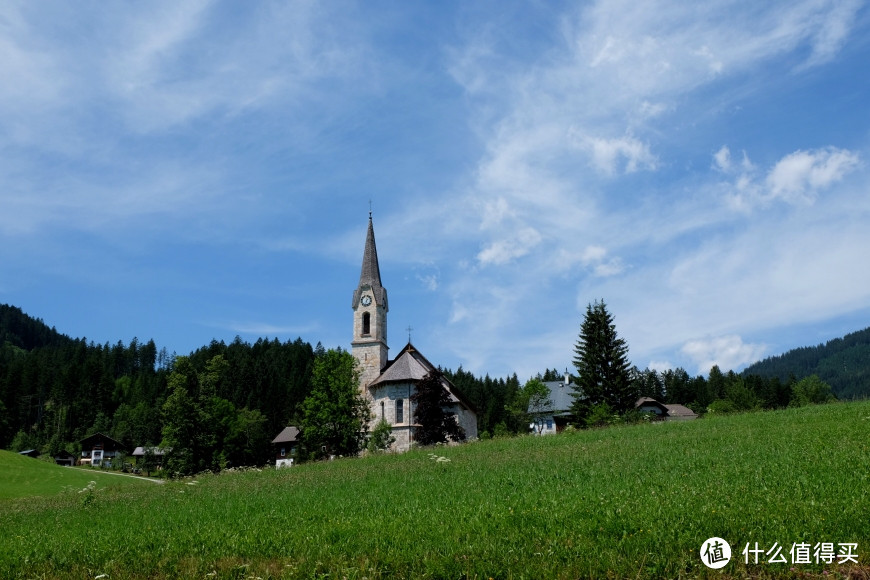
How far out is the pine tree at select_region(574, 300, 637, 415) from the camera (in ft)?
175

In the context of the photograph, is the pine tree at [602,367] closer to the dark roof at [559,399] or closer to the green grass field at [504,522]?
the dark roof at [559,399]

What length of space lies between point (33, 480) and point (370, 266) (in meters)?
32.1

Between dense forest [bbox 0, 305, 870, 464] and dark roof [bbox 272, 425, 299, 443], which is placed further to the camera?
dense forest [bbox 0, 305, 870, 464]

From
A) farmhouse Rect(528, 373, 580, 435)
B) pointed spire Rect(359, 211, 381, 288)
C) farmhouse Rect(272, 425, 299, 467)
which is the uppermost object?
pointed spire Rect(359, 211, 381, 288)

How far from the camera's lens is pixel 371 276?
58.6 metres

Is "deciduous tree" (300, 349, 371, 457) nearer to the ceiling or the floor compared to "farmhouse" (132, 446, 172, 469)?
nearer to the ceiling

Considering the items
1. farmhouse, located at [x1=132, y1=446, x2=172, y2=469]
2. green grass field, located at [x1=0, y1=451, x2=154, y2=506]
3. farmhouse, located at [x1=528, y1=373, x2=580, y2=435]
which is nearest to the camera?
green grass field, located at [x1=0, y1=451, x2=154, y2=506]

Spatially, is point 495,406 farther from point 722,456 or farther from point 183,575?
point 183,575

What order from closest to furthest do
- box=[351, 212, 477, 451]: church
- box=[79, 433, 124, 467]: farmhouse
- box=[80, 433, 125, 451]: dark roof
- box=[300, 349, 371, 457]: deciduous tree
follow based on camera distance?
1. box=[300, 349, 371, 457]: deciduous tree
2. box=[351, 212, 477, 451]: church
3. box=[79, 433, 124, 467]: farmhouse
4. box=[80, 433, 125, 451]: dark roof

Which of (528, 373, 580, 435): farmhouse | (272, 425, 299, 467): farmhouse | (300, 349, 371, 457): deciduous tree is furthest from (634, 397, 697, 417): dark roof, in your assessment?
(272, 425, 299, 467): farmhouse

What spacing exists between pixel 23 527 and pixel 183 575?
8050 mm

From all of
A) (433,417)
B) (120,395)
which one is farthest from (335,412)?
(120,395)

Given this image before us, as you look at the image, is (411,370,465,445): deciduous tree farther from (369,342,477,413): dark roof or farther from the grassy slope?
the grassy slope

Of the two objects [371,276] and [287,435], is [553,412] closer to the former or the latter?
[371,276]
